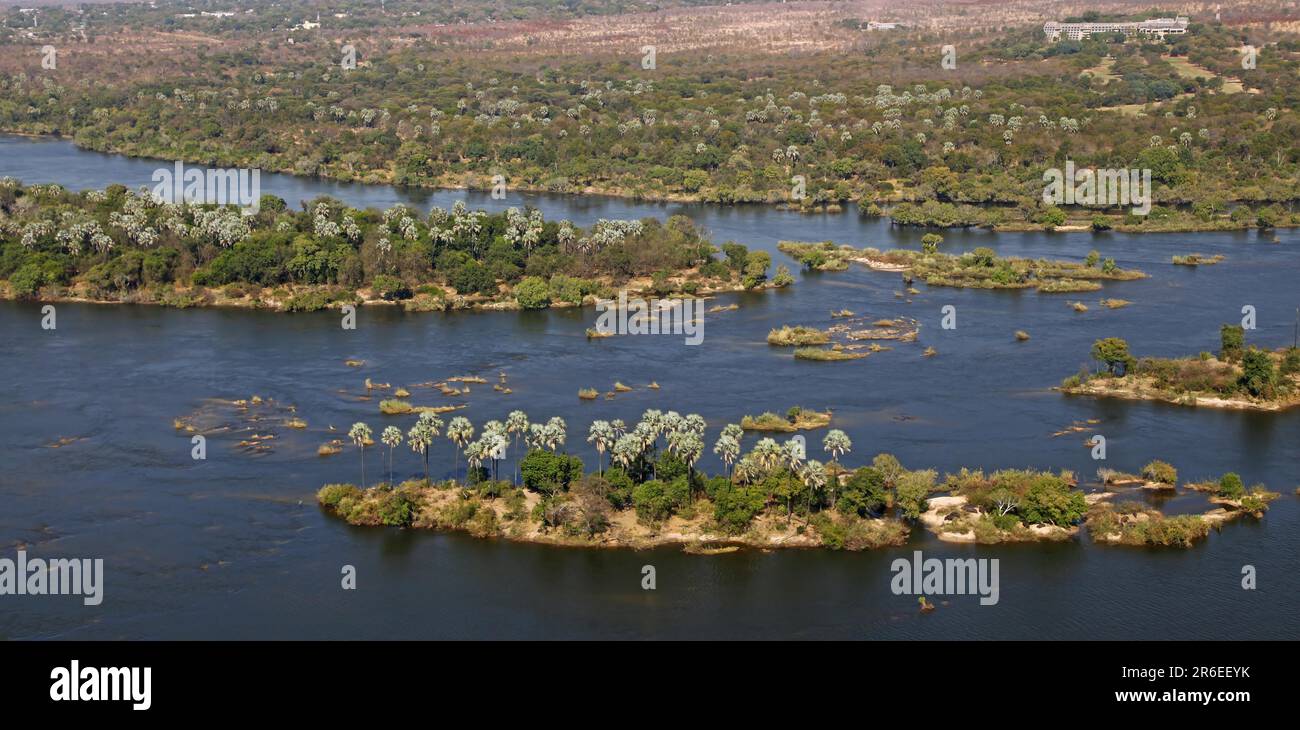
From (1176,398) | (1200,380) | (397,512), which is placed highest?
(1200,380)

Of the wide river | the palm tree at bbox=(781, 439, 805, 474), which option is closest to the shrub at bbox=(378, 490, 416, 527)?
the wide river

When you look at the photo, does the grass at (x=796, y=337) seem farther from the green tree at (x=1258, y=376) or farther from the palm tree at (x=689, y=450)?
the palm tree at (x=689, y=450)

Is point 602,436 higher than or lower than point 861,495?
higher

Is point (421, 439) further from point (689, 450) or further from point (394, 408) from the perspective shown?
point (689, 450)

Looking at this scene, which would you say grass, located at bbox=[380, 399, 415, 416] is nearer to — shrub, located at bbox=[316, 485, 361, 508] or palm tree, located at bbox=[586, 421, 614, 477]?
shrub, located at bbox=[316, 485, 361, 508]

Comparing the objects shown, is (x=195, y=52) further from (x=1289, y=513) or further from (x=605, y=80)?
(x=1289, y=513)

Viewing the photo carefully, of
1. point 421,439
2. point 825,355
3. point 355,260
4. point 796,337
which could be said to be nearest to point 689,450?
point 421,439

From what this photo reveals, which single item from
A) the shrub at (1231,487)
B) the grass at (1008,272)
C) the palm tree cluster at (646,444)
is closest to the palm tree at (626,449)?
the palm tree cluster at (646,444)
